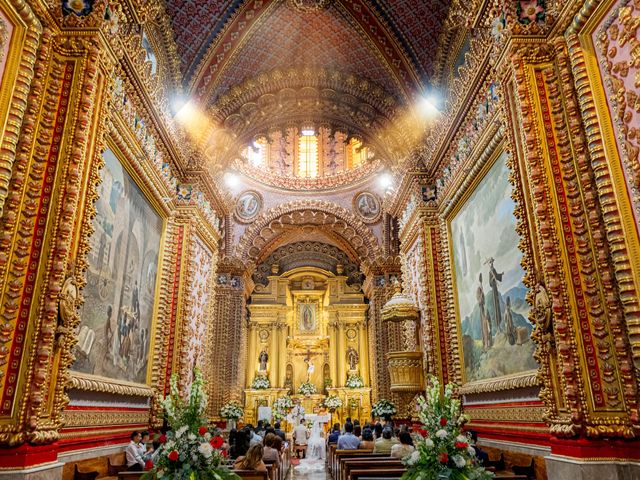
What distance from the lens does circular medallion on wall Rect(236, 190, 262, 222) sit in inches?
750

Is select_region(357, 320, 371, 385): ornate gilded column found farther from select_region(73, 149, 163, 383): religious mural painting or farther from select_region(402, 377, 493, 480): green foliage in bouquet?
select_region(402, 377, 493, 480): green foliage in bouquet

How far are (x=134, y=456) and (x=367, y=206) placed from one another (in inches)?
529

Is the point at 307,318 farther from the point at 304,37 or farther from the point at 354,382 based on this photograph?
the point at 304,37

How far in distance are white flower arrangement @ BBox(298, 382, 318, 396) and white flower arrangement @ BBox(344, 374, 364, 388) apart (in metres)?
1.62

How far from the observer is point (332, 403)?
896 inches

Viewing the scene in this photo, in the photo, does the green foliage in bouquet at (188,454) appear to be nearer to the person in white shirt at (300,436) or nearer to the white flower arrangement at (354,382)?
the person in white shirt at (300,436)

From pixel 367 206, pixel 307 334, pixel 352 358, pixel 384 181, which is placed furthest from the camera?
pixel 307 334

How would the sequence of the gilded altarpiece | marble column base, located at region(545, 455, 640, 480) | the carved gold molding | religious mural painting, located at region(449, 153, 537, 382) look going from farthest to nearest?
the gilded altarpiece < religious mural painting, located at region(449, 153, 537, 382) < the carved gold molding < marble column base, located at region(545, 455, 640, 480)

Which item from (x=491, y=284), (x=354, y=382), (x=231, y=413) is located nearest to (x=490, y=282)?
(x=491, y=284)

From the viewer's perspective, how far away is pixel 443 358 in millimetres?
9609

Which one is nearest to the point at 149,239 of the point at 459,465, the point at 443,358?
the point at 443,358

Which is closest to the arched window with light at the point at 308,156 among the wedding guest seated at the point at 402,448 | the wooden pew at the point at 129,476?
the wedding guest seated at the point at 402,448

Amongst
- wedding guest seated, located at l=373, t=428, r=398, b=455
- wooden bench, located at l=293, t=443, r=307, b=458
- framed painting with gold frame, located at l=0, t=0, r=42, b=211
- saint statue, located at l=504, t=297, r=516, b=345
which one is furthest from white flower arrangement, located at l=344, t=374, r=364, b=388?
framed painting with gold frame, located at l=0, t=0, r=42, b=211

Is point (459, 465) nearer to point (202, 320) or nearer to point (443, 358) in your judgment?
point (443, 358)
